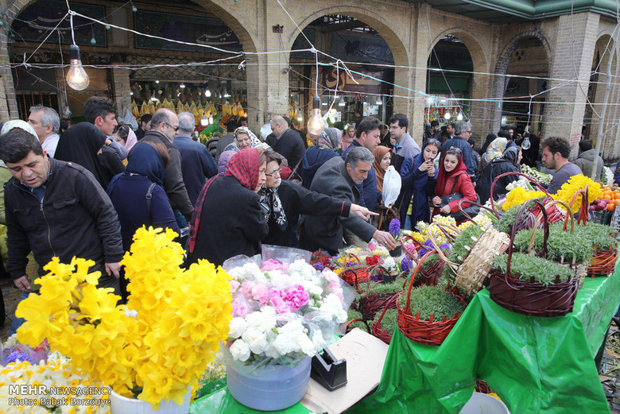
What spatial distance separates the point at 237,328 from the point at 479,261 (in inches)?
41.7

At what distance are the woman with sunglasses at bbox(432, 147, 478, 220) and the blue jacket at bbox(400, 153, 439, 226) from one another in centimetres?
47

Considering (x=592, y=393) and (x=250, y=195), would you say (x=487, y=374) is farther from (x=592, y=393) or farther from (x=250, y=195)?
(x=250, y=195)

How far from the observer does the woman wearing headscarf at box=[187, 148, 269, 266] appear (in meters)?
2.68

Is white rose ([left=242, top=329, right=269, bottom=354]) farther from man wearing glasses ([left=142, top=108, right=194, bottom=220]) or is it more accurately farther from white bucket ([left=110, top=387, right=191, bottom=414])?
man wearing glasses ([left=142, top=108, right=194, bottom=220])

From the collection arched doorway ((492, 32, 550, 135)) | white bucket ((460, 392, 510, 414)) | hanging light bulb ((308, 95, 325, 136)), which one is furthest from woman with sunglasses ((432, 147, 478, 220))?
arched doorway ((492, 32, 550, 135))

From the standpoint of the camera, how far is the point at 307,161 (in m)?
5.38

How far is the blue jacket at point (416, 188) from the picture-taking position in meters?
5.39

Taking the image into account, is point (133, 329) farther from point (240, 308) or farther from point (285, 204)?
point (285, 204)

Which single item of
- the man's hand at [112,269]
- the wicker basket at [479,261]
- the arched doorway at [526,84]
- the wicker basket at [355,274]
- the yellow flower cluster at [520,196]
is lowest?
the man's hand at [112,269]

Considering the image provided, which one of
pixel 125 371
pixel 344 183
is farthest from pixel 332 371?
pixel 344 183

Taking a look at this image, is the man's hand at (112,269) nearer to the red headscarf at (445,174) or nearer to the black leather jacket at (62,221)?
the black leather jacket at (62,221)

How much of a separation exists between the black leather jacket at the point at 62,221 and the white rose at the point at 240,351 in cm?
188

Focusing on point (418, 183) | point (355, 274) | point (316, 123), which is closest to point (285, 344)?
point (355, 274)

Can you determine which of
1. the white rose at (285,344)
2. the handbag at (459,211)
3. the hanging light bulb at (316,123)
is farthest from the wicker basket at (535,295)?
the hanging light bulb at (316,123)
